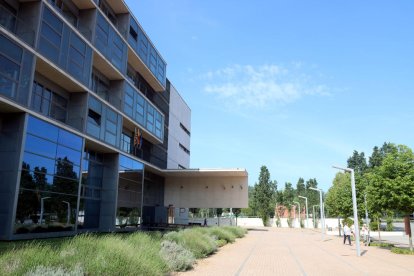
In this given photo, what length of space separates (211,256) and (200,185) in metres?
31.8

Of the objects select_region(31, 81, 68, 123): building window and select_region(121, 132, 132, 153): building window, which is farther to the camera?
select_region(121, 132, 132, 153): building window

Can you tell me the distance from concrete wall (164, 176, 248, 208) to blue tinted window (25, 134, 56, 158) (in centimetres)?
2973

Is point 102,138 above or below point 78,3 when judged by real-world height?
below

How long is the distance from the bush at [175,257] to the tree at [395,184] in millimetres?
14837

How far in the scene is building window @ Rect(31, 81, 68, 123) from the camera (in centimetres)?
2188

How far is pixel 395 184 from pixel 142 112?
22.2 m

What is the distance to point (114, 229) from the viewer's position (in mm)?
29062

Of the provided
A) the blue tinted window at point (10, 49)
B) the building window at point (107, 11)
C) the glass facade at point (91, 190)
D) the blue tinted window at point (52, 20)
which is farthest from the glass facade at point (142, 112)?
the blue tinted window at point (10, 49)

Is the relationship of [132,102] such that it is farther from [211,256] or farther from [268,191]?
[268,191]

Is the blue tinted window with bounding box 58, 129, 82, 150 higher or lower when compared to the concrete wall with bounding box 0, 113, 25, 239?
higher

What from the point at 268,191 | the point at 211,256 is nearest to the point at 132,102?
the point at 211,256

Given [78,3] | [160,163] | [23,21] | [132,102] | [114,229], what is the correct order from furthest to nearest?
1. [160,163]
2. [132,102]
3. [114,229]
4. [78,3]
5. [23,21]

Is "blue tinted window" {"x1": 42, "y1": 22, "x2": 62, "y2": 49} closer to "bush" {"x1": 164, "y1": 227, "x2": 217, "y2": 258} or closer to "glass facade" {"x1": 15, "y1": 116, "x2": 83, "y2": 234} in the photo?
"glass facade" {"x1": 15, "y1": 116, "x2": 83, "y2": 234}

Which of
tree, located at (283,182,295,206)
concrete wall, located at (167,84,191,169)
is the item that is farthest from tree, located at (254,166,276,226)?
concrete wall, located at (167,84,191,169)
